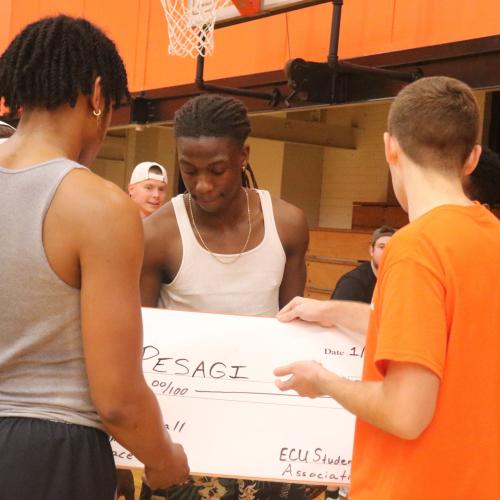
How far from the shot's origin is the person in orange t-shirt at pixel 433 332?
5.49 feet

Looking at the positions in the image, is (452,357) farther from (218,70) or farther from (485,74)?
(218,70)

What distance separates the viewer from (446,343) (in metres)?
Answer: 1.70

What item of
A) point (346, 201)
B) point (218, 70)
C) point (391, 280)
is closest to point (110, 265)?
point (391, 280)

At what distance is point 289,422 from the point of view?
264cm

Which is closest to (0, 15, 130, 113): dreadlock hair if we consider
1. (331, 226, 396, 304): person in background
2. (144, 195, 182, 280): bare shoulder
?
(144, 195, 182, 280): bare shoulder

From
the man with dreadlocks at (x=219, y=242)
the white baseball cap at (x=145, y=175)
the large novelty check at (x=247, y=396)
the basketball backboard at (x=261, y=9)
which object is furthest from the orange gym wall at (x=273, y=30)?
the large novelty check at (x=247, y=396)

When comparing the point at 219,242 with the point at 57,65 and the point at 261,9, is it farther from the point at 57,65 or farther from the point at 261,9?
the point at 261,9

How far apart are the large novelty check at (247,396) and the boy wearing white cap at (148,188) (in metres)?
4.10

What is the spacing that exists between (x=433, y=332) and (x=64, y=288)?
2.39ft

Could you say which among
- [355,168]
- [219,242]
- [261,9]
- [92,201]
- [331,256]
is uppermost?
[261,9]

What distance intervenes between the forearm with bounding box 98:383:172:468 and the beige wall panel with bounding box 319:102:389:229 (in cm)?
1082

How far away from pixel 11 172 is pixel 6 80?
0.25 meters

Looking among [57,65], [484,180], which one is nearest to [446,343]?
[57,65]

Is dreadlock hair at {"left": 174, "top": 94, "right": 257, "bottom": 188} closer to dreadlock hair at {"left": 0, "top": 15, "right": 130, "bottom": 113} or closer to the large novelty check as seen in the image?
the large novelty check
